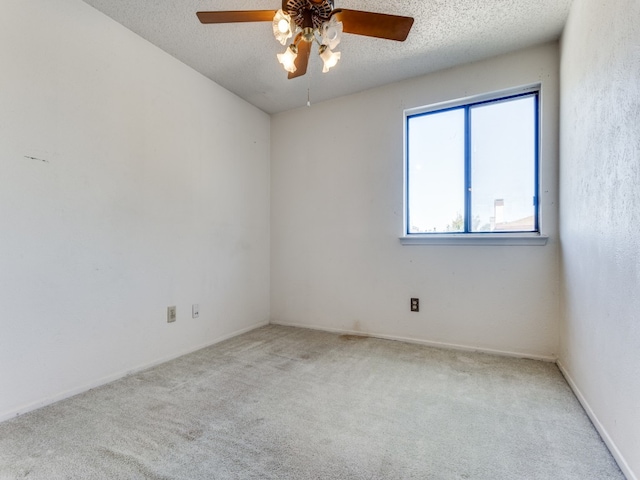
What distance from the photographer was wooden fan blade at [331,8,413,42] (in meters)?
1.49

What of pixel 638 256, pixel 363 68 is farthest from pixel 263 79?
pixel 638 256

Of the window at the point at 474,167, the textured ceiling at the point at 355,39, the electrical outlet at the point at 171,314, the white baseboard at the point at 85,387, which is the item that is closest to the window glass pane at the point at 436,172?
the window at the point at 474,167

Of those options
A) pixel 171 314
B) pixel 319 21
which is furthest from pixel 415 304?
pixel 319 21

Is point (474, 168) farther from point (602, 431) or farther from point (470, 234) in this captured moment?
point (602, 431)

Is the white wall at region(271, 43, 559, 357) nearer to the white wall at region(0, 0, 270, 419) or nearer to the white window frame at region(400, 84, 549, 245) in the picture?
the white window frame at region(400, 84, 549, 245)

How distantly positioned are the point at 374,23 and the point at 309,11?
1.09 ft

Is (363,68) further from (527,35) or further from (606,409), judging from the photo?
(606,409)

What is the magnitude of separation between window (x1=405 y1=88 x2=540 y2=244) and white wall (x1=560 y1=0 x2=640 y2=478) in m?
0.43

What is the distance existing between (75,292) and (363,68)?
2780 millimetres

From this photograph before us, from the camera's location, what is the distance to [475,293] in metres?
2.70

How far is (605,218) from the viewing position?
1.51 meters

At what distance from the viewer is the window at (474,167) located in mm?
2600

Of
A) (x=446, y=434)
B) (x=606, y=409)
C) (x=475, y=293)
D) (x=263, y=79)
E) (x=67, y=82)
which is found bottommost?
(x=446, y=434)

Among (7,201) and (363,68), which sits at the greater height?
(363,68)
